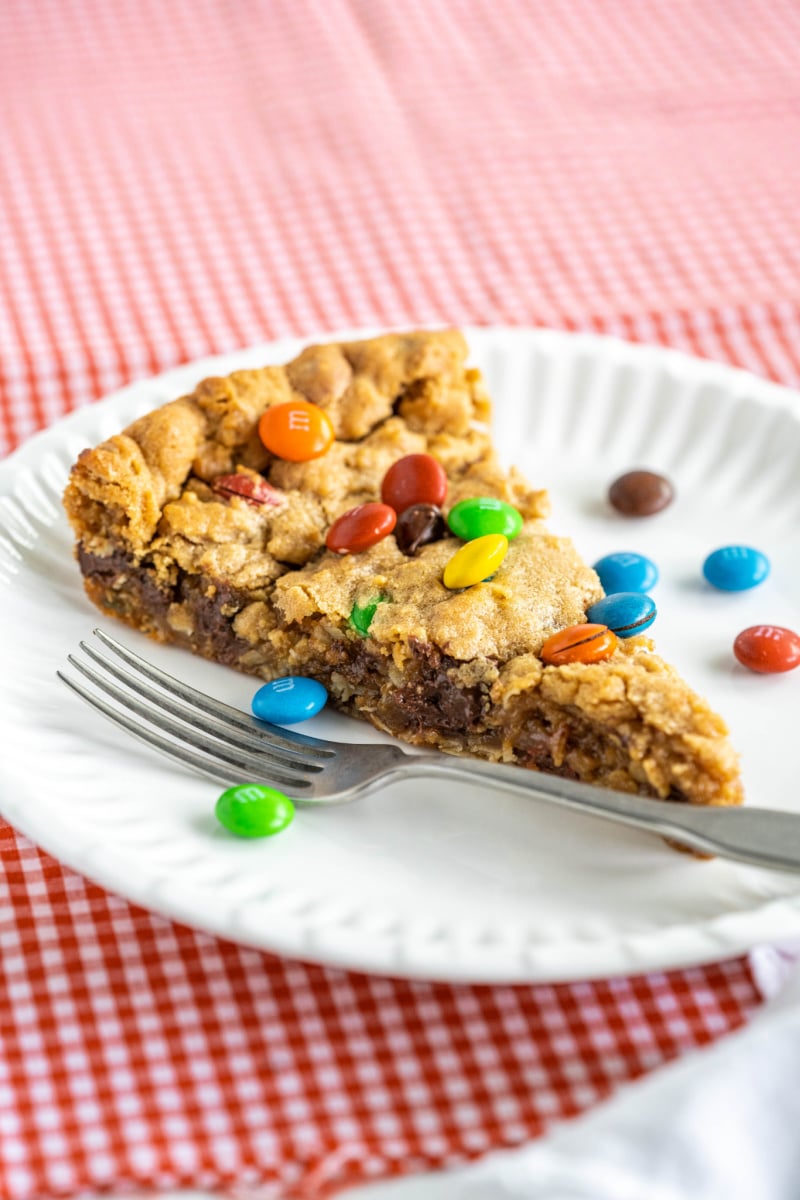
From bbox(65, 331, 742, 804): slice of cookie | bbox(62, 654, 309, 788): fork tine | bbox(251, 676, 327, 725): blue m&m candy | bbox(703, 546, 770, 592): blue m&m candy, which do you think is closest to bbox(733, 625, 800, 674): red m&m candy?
bbox(703, 546, 770, 592): blue m&m candy

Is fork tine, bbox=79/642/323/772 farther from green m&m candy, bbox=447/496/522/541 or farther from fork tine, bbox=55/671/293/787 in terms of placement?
green m&m candy, bbox=447/496/522/541

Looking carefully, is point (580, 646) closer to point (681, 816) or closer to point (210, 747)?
point (681, 816)

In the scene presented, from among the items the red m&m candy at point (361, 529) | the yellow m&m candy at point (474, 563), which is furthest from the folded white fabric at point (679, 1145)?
the red m&m candy at point (361, 529)

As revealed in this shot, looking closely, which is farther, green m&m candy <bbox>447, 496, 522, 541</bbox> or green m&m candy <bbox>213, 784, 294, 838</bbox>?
green m&m candy <bbox>447, 496, 522, 541</bbox>

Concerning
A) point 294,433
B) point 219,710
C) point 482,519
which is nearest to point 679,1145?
point 219,710

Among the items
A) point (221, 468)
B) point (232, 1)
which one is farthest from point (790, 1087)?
point (232, 1)

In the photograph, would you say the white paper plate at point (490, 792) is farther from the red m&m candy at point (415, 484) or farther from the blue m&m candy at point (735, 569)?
the red m&m candy at point (415, 484)
